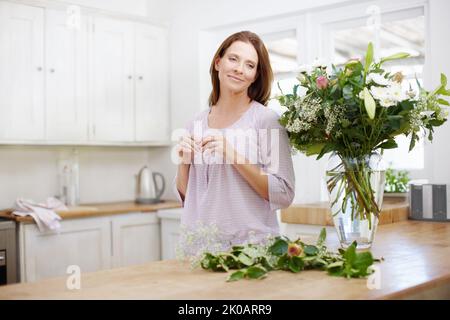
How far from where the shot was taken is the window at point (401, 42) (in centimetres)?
366

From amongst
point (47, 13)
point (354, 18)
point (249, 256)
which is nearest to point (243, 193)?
point (249, 256)

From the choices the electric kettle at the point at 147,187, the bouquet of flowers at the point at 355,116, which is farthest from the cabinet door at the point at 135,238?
the bouquet of flowers at the point at 355,116

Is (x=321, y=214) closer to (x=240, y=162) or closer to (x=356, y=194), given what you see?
(x=356, y=194)

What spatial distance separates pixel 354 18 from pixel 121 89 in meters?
→ 1.79

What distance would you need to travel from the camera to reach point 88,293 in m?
1.34

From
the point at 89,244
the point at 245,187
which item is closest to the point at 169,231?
the point at 89,244

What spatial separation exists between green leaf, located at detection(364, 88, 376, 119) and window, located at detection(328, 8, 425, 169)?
1.88 meters

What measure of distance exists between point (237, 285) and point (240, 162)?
0.50 metres

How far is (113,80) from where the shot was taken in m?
4.46

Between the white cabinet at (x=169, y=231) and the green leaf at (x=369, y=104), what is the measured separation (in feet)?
8.67

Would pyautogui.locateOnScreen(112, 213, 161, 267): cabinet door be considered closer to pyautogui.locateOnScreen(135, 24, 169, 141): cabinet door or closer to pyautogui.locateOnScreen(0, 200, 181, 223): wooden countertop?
pyautogui.locateOnScreen(0, 200, 181, 223): wooden countertop

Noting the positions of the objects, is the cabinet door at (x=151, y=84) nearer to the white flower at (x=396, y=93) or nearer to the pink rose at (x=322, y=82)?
the pink rose at (x=322, y=82)

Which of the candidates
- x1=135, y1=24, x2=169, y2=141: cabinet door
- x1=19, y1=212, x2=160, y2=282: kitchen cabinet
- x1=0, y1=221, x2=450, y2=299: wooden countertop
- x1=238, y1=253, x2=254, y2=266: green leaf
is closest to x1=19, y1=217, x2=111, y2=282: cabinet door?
x1=19, y1=212, x2=160, y2=282: kitchen cabinet

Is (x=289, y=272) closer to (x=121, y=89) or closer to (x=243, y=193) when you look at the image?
(x=243, y=193)
